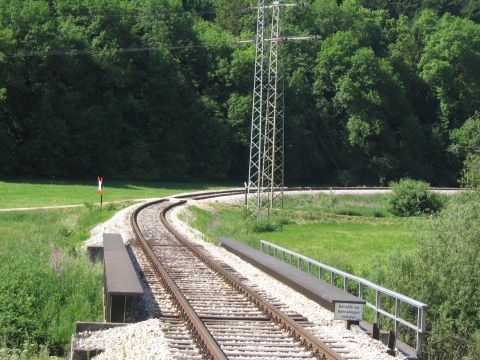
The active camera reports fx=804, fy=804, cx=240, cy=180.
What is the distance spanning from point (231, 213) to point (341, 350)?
34.2 meters

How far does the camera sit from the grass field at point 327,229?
2775 cm

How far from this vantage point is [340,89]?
308 ft

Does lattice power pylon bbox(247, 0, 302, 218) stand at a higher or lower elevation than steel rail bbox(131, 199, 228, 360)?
higher

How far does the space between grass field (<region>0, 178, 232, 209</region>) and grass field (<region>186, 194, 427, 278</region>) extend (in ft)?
33.7

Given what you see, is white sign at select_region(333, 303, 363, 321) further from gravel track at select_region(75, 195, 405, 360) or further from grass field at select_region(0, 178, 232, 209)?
grass field at select_region(0, 178, 232, 209)

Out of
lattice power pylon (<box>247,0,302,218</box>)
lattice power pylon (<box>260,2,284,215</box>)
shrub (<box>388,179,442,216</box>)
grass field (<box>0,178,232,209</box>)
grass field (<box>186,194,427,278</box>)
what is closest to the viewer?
grass field (<box>186,194,427,278</box>)

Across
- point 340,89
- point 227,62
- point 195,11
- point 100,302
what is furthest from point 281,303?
point 195,11

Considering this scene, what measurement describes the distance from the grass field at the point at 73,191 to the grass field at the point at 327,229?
10.3m

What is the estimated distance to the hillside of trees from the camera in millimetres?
72562

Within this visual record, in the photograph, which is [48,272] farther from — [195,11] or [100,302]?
[195,11]

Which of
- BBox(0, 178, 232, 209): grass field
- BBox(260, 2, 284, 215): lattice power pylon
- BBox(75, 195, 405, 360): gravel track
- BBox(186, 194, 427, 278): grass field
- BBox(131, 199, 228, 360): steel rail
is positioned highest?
BBox(260, 2, 284, 215): lattice power pylon

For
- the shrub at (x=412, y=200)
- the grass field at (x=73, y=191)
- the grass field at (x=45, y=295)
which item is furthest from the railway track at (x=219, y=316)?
the shrub at (x=412, y=200)

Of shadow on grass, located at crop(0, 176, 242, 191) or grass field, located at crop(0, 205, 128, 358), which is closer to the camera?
grass field, located at crop(0, 205, 128, 358)

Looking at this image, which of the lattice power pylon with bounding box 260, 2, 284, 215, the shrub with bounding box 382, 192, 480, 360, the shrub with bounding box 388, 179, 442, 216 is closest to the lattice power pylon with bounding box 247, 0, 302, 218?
the lattice power pylon with bounding box 260, 2, 284, 215
